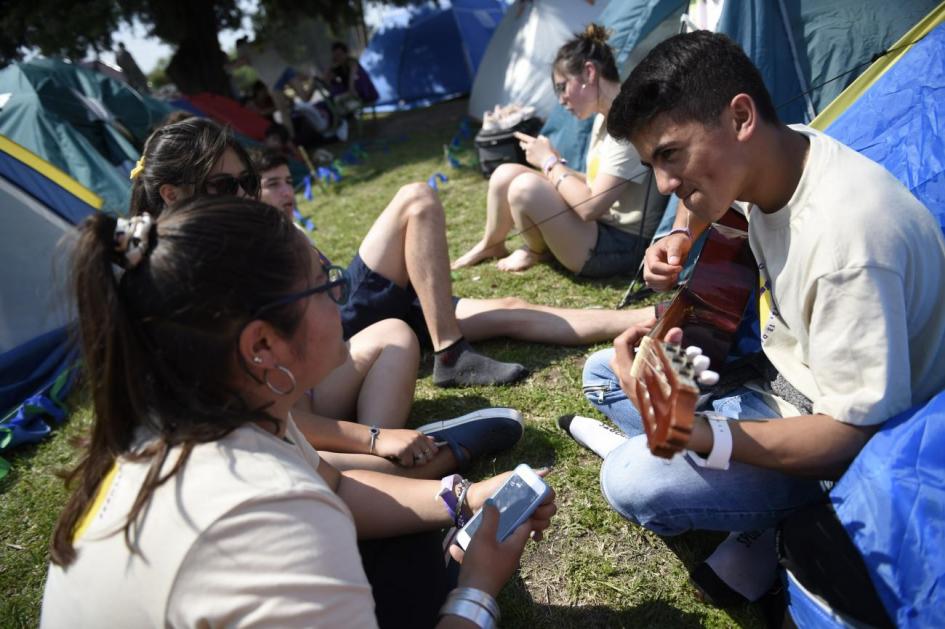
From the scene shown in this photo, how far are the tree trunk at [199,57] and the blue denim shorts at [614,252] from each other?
10.5 meters

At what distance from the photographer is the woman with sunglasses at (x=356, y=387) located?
7.85 ft

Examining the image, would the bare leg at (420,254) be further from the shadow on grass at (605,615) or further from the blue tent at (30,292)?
the blue tent at (30,292)

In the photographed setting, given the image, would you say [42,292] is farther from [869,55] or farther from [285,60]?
[285,60]

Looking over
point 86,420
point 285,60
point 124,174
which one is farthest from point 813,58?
point 285,60

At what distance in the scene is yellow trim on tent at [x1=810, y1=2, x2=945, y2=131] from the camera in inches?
128

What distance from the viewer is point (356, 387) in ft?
9.01

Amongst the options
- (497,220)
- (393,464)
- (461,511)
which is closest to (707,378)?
(461,511)

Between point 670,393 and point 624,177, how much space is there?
8.42ft

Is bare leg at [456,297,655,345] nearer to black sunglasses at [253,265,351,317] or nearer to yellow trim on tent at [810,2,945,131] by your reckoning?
yellow trim on tent at [810,2,945,131]

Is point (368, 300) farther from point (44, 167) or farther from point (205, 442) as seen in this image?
point (44, 167)

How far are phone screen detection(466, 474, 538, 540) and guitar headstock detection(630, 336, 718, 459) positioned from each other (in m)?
0.41

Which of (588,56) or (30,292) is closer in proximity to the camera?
(588,56)

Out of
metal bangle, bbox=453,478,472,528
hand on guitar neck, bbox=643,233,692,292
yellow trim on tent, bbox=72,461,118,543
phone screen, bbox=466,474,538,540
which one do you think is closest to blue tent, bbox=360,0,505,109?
hand on guitar neck, bbox=643,233,692,292

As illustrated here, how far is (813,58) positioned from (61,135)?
6450mm
